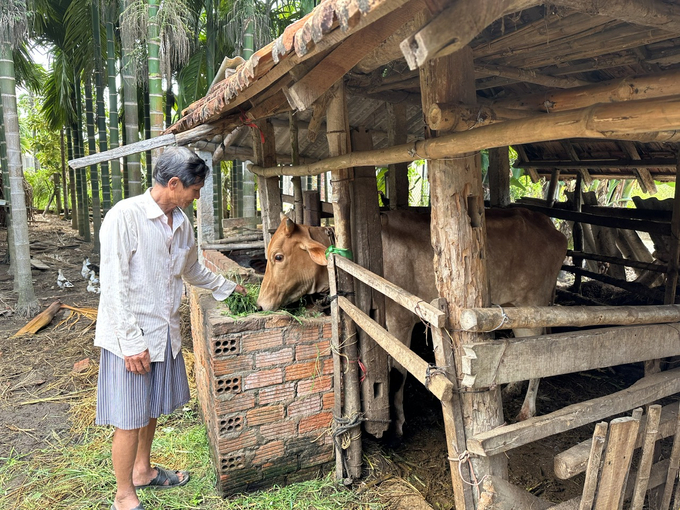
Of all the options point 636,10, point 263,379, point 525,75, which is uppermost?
point 525,75

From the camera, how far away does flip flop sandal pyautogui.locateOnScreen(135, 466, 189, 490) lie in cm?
351

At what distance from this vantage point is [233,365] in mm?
3393

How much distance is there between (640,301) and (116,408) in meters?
6.14

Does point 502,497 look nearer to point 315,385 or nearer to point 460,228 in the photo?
point 460,228

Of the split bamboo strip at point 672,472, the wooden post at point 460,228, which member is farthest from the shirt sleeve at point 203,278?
the split bamboo strip at point 672,472

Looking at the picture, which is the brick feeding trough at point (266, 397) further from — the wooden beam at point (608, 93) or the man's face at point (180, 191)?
the wooden beam at point (608, 93)

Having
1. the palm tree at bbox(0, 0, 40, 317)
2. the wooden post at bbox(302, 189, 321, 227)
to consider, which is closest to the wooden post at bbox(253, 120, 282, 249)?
the wooden post at bbox(302, 189, 321, 227)

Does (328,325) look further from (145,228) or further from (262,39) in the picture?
(262,39)

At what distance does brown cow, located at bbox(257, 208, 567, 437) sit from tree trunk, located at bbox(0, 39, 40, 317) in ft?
18.6

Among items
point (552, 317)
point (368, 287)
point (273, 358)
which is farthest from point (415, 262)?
point (552, 317)

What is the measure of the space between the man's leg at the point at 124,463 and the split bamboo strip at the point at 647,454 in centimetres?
281

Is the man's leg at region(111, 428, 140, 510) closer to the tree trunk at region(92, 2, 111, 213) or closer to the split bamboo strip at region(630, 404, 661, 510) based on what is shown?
the split bamboo strip at region(630, 404, 661, 510)

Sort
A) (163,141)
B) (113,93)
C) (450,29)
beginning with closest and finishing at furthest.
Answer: (450,29)
(163,141)
(113,93)

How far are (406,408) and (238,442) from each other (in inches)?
74.0
